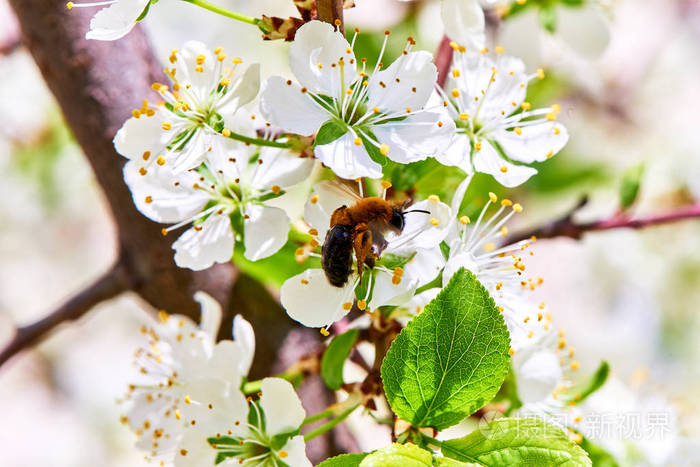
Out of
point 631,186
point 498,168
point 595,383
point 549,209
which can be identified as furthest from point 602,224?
point 549,209

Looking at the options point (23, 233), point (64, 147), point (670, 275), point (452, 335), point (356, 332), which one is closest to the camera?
point (452, 335)

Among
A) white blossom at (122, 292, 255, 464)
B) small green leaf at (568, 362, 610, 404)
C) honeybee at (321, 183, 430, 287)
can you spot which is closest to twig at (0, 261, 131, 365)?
white blossom at (122, 292, 255, 464)

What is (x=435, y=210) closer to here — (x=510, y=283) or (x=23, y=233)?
(x=510, y=283)

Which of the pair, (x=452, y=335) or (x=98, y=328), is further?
(x=98, y=328)

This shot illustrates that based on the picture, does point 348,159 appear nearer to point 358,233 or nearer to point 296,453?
point 358,233

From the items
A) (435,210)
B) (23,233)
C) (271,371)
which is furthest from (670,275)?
(23,233)

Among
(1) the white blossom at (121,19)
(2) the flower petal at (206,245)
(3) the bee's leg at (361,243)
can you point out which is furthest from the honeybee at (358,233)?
(1) the white blossom at (121,19)
